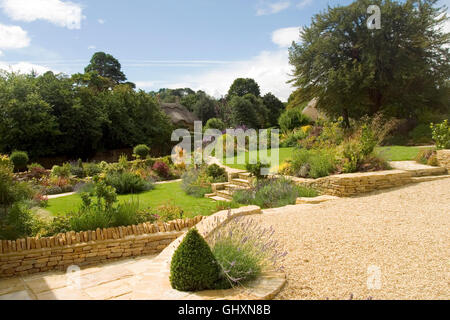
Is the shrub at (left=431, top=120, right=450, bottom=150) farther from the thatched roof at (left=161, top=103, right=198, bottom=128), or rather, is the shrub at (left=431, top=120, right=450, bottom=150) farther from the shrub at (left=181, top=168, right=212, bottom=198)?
the thatched roof at (left=161, top=103, right=198, bottom=128)

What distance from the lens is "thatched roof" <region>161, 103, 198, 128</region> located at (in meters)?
26.3

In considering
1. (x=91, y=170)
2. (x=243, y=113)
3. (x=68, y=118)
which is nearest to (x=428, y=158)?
(x=91, y=170)

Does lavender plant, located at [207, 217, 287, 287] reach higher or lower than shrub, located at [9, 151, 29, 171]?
lower

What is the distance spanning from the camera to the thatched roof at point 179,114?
26328 mm

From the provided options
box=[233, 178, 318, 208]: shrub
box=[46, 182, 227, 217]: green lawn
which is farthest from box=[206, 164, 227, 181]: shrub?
box=[233, 178, 318, 208]: shrub

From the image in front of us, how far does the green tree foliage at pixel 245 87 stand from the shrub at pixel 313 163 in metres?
25.8

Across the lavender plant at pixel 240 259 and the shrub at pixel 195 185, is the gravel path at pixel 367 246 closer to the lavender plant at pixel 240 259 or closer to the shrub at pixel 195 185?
the lavender plant at pixel 240 259

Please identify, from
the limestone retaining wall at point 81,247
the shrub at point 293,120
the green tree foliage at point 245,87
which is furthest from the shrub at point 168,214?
the green tree foliage at point 245,87

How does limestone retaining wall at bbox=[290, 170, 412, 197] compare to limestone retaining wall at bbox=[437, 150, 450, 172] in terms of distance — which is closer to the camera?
limestone retaining wall at bbox=[290, 170, 412, 197]

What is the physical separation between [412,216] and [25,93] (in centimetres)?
1624

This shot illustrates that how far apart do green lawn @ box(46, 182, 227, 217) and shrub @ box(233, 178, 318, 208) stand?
685mm

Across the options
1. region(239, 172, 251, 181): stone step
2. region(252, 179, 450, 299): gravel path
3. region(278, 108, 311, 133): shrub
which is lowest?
region(252, 179, 450, 299): gravel path

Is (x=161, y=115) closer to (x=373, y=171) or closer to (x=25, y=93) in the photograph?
(x=25, y=93)

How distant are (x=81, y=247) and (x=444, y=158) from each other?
800 cm
